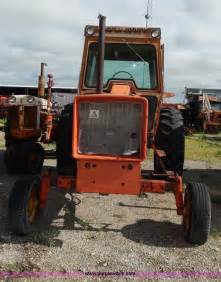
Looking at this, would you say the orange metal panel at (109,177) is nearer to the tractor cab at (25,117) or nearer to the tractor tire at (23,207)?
the tractor tire at (23,207)

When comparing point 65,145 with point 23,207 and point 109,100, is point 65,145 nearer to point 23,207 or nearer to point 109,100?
point 109,100

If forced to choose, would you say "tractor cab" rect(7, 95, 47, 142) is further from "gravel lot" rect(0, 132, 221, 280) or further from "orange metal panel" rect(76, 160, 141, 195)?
"orange metal panel" rect(76, 160, 141, 195)

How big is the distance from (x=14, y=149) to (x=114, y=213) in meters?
3.21

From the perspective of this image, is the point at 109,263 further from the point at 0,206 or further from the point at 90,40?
the point at 90,40

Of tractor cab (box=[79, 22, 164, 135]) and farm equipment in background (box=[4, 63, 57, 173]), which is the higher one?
tractor cab (box=[79, 22, 164, 135])

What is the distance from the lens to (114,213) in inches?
279

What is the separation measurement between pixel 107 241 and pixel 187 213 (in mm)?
1033

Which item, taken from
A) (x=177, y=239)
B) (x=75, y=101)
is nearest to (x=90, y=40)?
(x=75, y=101)

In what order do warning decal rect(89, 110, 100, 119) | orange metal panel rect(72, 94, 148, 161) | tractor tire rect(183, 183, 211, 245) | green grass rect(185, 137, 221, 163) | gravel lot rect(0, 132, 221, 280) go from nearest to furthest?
gravel lot rect(0, 132, 221, 280), tractor tire rect(183, 183, 211, 245), orange metal panel rect(72, 94, 148, 161), warning decal rect(89, 110, 100, 119), green grass rect(185, 137, 221, 163)

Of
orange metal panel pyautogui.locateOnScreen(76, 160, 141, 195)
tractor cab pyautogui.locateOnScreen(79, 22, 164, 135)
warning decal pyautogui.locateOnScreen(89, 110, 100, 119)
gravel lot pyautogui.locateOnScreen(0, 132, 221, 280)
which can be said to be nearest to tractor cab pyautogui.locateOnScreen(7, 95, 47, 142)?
gravel lot pyautogui.locateOnScreen(0, 132, 221, 280)

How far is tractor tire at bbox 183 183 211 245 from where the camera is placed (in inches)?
224

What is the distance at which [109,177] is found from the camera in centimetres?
584

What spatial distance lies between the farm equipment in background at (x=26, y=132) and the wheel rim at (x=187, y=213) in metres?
4.05

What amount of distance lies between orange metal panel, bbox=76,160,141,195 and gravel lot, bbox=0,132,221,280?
61cm
